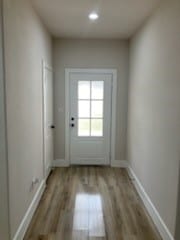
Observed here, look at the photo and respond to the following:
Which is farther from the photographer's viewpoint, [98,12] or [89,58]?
[89,58]

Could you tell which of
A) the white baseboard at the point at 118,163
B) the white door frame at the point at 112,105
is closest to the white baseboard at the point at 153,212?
the white baseboard at the point at 118,163

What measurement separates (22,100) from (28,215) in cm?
136

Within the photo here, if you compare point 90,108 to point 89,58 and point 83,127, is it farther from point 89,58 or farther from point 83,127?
point 89,58

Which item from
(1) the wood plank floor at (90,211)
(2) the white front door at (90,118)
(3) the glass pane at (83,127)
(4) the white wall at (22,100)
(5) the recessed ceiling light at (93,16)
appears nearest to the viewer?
(4) the white wall at (22,100)

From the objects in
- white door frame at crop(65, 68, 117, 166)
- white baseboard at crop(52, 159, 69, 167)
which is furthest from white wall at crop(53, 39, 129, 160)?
white baseboard at crop(52, 159, 69, 167)

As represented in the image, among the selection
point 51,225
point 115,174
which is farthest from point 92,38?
point 51,225

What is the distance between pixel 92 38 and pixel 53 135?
2.10m

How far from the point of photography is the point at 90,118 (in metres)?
4.58

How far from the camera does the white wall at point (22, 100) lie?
199 cm

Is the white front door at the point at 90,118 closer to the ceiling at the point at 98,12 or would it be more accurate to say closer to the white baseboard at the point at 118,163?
the white baseboard at the point at 118,163

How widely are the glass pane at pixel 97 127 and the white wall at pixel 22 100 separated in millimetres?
1591

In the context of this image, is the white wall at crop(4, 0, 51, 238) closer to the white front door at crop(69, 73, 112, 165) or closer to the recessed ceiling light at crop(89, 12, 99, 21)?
the recessed ceiling light at crop(89, 12, 99, 21)

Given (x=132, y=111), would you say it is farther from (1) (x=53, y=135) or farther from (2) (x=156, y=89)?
(1) (x=53, y=135)

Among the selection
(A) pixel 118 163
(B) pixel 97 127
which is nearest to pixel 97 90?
(B) pixel 97 127
